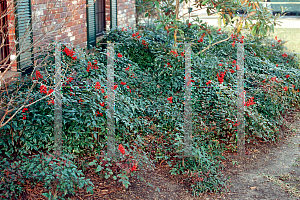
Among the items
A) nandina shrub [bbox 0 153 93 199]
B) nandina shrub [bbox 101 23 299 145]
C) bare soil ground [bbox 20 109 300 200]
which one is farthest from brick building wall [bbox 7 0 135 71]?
bare soil ground [bbox 20 109 300 200]

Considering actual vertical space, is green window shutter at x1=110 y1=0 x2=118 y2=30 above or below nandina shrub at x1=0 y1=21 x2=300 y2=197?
above

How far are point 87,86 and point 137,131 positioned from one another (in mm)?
895

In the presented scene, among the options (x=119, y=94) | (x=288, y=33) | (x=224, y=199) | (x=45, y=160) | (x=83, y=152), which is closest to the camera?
(x=45, y=160)

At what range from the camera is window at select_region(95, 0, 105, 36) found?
28.4 feet

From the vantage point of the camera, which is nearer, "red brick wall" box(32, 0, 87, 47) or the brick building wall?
the brick building wall

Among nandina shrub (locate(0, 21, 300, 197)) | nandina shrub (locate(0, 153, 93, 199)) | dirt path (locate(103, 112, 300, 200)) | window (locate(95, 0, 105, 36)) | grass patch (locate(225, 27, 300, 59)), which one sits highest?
window (locate(95, 0, 105, 36))

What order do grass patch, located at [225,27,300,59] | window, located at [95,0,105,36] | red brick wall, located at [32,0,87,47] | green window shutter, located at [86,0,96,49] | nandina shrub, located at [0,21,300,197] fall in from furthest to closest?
grass patch, located at [225,27,300,59], window, located at [95,0,105,36], green window shutter, located at [86,0,96,49], red brick wall, located at [32,0,87,47], nandina shrub, located at [0,21,300,197]

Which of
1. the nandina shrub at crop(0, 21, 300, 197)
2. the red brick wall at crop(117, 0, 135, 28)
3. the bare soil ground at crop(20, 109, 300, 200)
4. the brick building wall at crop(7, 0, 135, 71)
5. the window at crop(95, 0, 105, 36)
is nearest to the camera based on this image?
the bare soil ground at crop(20, 109, 300, 200)

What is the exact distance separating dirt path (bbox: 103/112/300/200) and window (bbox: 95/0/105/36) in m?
5.35

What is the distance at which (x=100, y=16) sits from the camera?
29.0ft

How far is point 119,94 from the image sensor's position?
481 cm

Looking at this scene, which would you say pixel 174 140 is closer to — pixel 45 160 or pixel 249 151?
pixel 249 151

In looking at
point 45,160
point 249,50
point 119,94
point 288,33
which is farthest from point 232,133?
point 288,33

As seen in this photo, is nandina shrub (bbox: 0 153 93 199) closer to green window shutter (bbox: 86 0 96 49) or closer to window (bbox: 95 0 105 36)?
green window shutter (bbox: 86 0 96 49)
